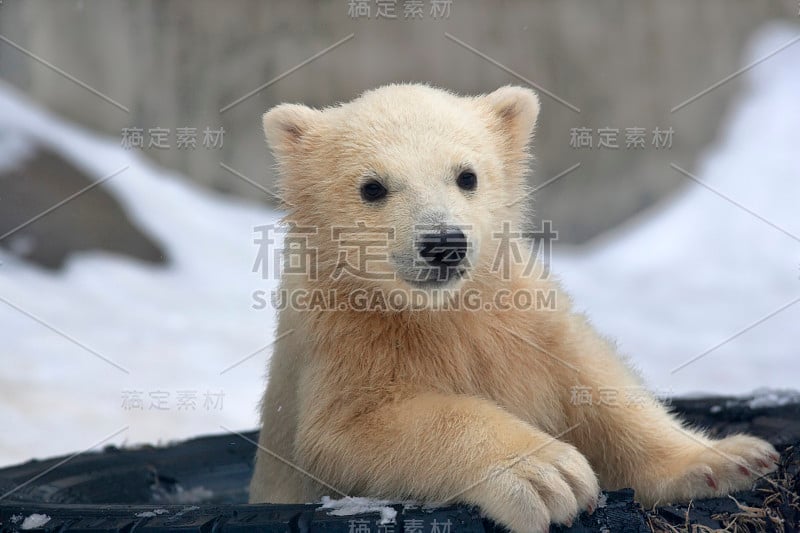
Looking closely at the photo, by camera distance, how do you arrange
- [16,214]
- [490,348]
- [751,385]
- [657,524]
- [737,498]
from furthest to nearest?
[16,214]
[751,385]
[490,348]
[737,498]
[657,524]

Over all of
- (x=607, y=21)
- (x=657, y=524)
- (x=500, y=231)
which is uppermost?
(x=607, y=21)

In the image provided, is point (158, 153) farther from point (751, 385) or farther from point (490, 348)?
point (490, 348)

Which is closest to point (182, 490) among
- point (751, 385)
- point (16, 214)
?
point (751, 385)

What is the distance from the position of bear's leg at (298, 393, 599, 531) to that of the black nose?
0.43m

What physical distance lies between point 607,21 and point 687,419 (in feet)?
24.2

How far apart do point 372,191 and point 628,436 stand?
47.5 inches

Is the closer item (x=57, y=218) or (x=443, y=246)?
(x=443, y=246)

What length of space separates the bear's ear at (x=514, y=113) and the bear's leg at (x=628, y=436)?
724mm

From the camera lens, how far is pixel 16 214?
26.9 feet

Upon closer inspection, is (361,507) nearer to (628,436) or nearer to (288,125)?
(628,436)

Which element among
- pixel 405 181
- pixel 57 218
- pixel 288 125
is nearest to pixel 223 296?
pixel 57 218

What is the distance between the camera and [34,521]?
245 centimetres

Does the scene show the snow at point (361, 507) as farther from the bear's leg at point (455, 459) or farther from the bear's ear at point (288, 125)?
the bear's ear at point (288, 125)

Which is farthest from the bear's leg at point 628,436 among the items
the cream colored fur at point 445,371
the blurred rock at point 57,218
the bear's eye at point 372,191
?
the blurred rock at point 57,218
